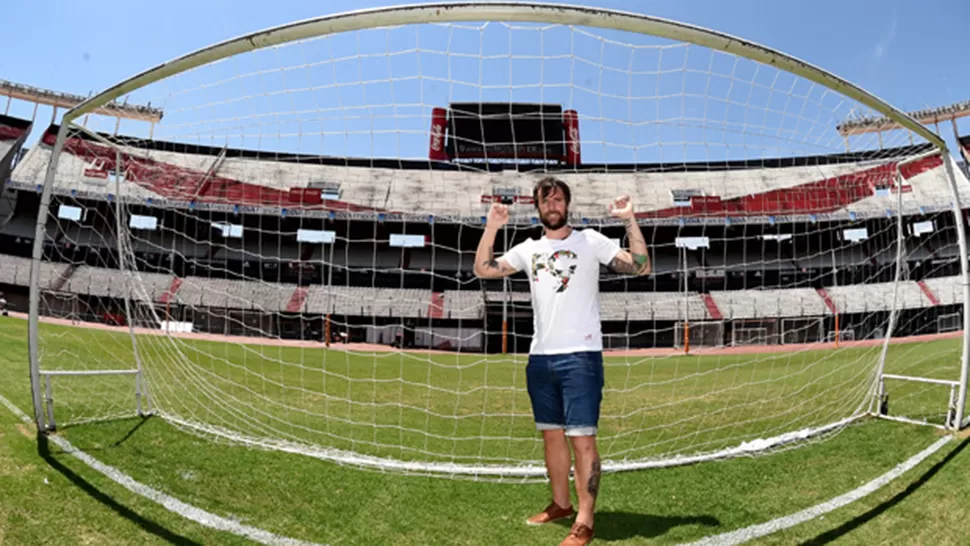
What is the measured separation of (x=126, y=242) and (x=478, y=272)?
4.57m

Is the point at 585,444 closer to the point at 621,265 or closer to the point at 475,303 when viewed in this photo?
the point at 621,265

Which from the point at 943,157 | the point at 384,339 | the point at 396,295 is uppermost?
the point at 943,157

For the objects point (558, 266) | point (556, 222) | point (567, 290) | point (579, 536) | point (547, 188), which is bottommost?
point (579, 536)

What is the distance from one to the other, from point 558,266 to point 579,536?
1245mm

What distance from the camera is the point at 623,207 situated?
2793mm

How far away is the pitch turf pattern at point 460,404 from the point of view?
5.07 meters

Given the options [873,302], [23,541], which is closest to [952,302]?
[873,302]

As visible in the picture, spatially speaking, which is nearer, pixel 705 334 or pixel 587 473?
pixel 587 473

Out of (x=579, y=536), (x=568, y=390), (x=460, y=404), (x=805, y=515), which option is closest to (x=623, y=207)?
(x=568, y=390)

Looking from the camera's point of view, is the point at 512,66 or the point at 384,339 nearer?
the point at 512,66

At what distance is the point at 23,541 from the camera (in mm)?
2490

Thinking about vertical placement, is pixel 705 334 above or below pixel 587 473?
below

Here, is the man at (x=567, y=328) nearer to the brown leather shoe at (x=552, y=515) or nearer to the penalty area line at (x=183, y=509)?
the brown leather shoe at (x=552, y=515)

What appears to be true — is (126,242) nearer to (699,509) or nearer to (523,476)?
(523,476)
